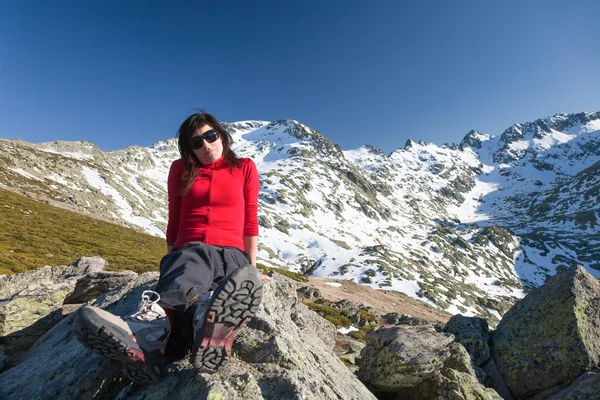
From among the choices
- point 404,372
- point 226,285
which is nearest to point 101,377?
point 226,285

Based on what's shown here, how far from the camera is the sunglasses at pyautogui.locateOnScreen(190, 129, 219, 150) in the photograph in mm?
4918

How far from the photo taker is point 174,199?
16.7 feet

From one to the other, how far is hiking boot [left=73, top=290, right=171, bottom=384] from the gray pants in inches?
6.7

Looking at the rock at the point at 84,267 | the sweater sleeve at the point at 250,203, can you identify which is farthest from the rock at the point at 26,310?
the sweater sleeve at the point at 250,203

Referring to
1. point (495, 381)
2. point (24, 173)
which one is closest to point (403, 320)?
point (495, 381)

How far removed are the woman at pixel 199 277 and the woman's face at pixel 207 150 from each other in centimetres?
2

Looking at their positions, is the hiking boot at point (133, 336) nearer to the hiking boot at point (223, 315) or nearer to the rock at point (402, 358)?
the hiking boot at point (223, 315)

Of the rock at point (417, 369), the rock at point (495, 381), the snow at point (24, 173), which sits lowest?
the rock at point (495, 381)

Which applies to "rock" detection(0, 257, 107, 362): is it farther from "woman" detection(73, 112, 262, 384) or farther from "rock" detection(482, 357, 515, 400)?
"rock" detection(482, 357, 515, 400)

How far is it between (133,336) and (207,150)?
9.71 ft

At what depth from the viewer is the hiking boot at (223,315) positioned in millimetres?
3139

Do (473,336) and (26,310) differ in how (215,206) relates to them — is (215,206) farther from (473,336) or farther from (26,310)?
(473,336)

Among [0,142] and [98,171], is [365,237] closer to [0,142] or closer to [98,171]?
[98,171]


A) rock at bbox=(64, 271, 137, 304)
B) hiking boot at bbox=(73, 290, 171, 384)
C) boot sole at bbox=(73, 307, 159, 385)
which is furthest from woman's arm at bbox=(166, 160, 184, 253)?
rock at bbox=(64, 271, 137, 304)
